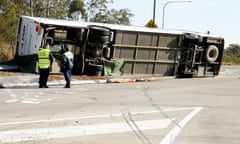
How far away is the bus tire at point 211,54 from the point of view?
970 inches

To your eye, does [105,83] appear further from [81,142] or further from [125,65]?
[81,142]

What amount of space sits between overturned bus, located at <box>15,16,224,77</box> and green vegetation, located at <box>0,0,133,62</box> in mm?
4308

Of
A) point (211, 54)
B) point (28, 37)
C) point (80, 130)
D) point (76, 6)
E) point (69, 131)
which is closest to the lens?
point (69, 131)

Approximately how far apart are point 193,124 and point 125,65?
1281 cm

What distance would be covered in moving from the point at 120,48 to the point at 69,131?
45.5 feet

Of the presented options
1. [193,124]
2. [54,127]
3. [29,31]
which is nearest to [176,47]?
[29,31]

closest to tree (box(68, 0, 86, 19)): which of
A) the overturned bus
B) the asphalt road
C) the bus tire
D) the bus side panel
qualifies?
the overturned bus

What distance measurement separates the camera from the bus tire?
2465 cm

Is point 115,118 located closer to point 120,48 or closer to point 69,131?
point 69,131

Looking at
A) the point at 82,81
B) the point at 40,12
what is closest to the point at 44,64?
the point at 82,81

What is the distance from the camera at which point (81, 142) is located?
7.07 metres

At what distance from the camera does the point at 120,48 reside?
21516 mm

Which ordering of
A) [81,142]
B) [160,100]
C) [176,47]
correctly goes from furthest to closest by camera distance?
[176,47] → [160,100] → [81,142]

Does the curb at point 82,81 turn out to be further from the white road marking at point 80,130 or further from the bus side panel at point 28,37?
the white road marking at point 80,130
